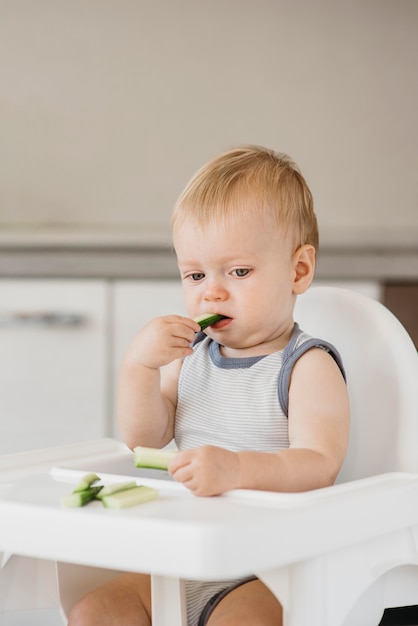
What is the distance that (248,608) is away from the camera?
0.83 meters

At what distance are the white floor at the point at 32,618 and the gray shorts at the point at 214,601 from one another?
18cm

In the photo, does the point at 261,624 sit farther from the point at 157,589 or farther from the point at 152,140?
the point at 152,140

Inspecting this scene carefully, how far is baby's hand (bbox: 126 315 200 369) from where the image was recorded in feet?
3.15

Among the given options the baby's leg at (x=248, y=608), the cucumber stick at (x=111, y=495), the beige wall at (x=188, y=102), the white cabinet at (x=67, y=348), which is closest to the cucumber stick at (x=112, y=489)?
the cucumber stick at (x=111, y=495)

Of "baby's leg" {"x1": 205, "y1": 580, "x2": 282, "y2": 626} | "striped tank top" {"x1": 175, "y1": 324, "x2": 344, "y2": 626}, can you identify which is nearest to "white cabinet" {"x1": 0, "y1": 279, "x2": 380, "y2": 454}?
"striped tank top" {"x1": 175, "y1": 324, "x2": 344, "y2": 626}

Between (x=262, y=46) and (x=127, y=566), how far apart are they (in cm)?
201

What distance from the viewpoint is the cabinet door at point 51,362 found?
6.17 ft

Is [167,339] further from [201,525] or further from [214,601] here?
[201,525]

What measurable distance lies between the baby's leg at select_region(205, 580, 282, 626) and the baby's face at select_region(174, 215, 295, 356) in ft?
0.87

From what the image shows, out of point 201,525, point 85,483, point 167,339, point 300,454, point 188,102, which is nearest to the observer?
point 201,525

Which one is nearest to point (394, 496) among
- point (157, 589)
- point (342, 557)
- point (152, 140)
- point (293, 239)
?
point (342, 557)

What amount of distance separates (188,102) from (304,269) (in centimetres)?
149

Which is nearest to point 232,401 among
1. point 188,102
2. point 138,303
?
point 138,303

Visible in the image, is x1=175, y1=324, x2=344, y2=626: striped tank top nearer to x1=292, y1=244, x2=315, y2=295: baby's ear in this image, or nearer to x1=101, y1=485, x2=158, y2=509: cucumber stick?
x1=292, y1=244, x2=315, y2=295: baby's ear
